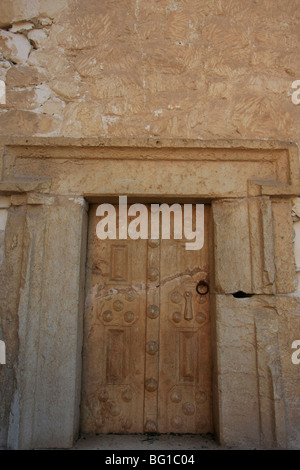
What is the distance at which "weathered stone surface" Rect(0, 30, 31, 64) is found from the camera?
2350 millimetres

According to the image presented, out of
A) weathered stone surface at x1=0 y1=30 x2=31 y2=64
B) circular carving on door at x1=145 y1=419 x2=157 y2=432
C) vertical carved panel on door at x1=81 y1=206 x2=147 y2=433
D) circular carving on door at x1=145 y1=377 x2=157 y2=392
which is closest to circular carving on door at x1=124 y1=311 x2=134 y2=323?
vertical carved panel on door at x1=81 y1=206 x2=147 y2=433

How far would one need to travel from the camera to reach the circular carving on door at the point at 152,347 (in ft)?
7.20

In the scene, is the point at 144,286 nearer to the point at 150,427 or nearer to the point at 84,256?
the point at 84,256

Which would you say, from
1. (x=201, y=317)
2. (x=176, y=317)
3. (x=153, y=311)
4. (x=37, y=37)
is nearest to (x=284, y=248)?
(x=201, y=317)

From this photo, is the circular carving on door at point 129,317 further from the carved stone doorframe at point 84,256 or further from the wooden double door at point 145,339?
the carved stone doorframe at point 84,256

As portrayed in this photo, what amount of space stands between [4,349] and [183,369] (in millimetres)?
1098

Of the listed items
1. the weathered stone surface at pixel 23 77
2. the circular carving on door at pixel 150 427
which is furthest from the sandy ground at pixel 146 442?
the weathered stone surface at pixel 23 77

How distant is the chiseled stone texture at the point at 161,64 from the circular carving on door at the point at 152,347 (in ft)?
4.43

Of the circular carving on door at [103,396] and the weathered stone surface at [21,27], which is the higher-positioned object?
the weathered stone surface at [21,27]

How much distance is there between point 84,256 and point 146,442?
1179 mm

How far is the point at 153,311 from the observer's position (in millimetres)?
2236

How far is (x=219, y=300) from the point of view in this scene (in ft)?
6.86

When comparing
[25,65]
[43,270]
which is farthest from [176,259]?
[25,65]

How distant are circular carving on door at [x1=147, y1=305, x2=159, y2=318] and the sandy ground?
2.36 feet
